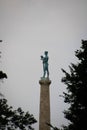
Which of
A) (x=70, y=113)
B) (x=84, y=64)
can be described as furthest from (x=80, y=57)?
(x=70, y=113)

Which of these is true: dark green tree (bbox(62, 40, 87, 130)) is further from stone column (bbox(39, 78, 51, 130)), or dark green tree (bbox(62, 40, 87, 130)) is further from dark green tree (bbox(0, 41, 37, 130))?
stone column (bbox(39, 78, 51, 130))

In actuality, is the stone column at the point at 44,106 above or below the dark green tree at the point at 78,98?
above

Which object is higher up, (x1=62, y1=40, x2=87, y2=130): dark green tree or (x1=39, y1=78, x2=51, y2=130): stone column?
(x1=39, y1=78, x2=51, y2=130): stone column

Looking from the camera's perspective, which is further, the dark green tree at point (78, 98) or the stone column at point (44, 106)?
the stone column at point (44, 106)

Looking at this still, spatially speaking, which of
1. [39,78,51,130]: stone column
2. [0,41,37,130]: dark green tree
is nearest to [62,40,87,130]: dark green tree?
[0,41,37,130]: dark green tree

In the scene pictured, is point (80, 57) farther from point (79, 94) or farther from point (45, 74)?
point (45, 74)

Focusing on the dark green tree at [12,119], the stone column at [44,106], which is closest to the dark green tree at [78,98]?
the dark green tree at [12,119]

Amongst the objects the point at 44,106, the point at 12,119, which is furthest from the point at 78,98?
the point at 44,106

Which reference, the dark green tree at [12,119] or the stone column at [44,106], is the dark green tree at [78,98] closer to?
the dark green tree at [12,119]

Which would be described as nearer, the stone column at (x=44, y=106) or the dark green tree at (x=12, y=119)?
the dark green tree at (x=12, y=119)

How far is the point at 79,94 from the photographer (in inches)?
409

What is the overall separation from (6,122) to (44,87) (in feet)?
28.0

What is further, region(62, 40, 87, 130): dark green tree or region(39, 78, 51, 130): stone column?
region(39, 78, 51, 130): stone column

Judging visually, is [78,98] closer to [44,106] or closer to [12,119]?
[12,119]
